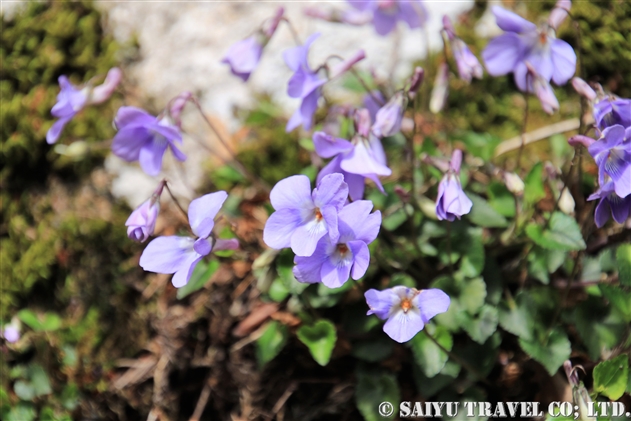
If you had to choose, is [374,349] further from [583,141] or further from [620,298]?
[583,141]

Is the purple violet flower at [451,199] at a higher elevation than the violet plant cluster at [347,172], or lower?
lower

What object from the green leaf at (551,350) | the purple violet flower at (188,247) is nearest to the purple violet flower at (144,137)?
the purple violet flower at (188,247)

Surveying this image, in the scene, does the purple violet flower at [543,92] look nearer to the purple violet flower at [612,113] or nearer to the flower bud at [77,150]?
the purple violet flower at [612,113]

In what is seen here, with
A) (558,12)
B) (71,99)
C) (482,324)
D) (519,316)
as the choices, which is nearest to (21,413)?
(71,99)

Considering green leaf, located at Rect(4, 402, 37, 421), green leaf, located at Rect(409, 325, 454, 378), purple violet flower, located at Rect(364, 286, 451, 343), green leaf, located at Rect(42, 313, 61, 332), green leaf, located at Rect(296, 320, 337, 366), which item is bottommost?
green leaf, located at Rect(4, 402, 37, 421)

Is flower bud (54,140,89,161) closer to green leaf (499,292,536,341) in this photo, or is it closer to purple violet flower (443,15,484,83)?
purple violet flower (443,15,484,83)

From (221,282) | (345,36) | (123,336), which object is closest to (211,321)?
(221,282)

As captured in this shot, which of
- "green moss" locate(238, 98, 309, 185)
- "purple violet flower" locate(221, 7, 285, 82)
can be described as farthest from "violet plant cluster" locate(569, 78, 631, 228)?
Answer: "green moss" locate(238, 98, 309, 185)
